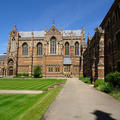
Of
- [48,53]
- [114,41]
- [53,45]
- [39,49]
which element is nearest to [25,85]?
[114,41]

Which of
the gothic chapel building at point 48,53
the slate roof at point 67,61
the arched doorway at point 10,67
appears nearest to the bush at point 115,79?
the gothic chapel building at point 48,53

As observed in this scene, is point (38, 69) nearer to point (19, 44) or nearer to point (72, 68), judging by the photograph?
point (72, 68)

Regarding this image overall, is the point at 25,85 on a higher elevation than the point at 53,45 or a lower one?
lower

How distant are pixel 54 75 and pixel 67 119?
125 feet

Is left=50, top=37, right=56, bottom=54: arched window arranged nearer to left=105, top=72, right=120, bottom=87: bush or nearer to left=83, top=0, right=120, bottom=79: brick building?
left=83, top=0, right=120, bottom=79: brick building

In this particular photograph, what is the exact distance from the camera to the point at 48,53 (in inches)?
1764

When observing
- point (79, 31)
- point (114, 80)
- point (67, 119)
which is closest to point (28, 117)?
point (67, 119)

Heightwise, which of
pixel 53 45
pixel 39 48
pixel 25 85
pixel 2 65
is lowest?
pixel 25 85

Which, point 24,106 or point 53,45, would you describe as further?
point 53,45

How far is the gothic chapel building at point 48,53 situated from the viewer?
43406mm

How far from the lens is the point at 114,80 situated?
35.3 ft

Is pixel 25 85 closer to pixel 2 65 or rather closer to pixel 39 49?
pixel 39 49

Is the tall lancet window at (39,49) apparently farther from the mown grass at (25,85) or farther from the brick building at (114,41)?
the brick building at (114,41)

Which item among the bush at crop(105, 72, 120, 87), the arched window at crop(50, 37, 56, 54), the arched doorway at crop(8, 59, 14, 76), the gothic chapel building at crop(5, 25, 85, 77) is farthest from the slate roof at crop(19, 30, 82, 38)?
the bush at crop(105, 72, 120, 87)
